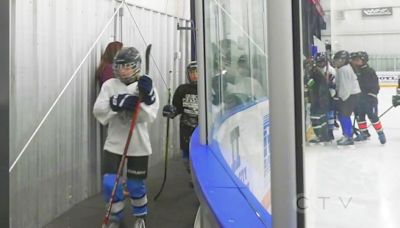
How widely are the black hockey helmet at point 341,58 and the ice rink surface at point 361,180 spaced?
0.14 meters

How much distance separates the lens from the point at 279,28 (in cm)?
89

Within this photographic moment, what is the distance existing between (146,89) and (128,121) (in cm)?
28

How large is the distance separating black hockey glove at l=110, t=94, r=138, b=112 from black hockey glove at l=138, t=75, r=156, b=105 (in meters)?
0.06

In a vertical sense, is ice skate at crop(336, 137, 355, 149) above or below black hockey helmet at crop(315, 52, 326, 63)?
below

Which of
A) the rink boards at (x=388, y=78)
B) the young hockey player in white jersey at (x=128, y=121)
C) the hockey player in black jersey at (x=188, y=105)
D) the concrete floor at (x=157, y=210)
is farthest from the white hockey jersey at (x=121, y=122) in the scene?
the rink boards at (x=388, y=78)

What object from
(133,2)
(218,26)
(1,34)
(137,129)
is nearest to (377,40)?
(1,34)

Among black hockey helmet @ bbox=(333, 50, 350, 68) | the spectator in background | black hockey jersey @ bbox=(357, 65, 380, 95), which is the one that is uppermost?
the spectator in background

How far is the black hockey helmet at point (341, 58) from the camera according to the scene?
95 centimetres

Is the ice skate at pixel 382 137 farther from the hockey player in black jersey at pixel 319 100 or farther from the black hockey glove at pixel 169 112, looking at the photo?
the black hockey glove at pixel 169 112

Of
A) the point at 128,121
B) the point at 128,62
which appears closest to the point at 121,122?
the point at 128,121

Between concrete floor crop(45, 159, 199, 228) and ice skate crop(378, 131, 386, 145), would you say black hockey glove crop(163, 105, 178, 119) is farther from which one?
ice skate crop(378, 131, 386, 145)

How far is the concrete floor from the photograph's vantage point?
2900 millimetres

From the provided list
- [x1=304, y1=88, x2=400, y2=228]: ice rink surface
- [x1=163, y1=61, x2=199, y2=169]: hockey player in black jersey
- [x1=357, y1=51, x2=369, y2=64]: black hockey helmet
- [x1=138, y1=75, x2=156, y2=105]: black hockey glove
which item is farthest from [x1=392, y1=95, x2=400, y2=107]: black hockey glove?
[x1=163, y1=61, x2=199, y2=169]: hockey player in black jersey

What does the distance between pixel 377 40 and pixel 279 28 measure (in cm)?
23
